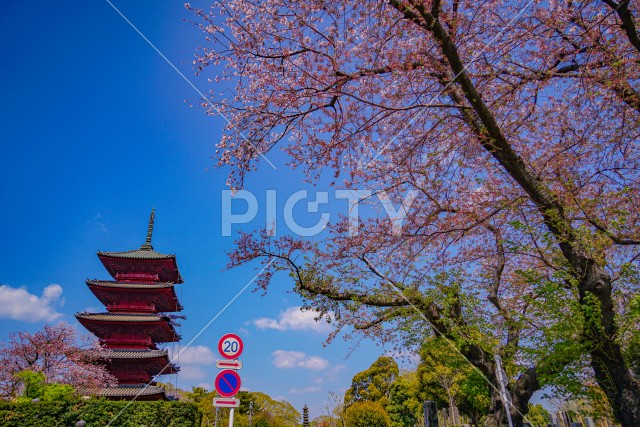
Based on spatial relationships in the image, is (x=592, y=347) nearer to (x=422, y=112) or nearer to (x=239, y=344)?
(x=422, y=112)

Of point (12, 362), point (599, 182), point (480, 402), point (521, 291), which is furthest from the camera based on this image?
point (480, 402)

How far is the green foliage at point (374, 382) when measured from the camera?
32.4m

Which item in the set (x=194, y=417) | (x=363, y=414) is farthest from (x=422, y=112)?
(x=363, y=414)

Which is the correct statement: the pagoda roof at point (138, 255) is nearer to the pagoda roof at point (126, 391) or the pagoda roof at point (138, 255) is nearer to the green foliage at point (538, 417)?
the pagoda roof at point (126, 391)

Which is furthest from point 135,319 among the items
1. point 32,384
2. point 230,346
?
point 230,346

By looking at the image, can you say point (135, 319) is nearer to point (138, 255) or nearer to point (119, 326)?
point (119, 326)

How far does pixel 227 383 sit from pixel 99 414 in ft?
46.6

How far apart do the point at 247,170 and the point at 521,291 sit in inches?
333

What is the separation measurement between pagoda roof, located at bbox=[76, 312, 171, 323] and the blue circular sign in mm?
19068

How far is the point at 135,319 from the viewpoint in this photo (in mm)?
23188

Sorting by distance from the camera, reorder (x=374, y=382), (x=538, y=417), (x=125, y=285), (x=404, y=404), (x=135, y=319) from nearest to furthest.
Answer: (x=538, y=417)
(x=135, y=319)
(x=125, y=285)
(x=404, y=404)
(x=374, y=382)

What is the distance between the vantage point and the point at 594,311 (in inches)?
255

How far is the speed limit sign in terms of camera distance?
6805mm

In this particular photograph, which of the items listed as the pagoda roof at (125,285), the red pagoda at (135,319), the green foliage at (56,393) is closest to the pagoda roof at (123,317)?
the red pagoda at (135,319)
